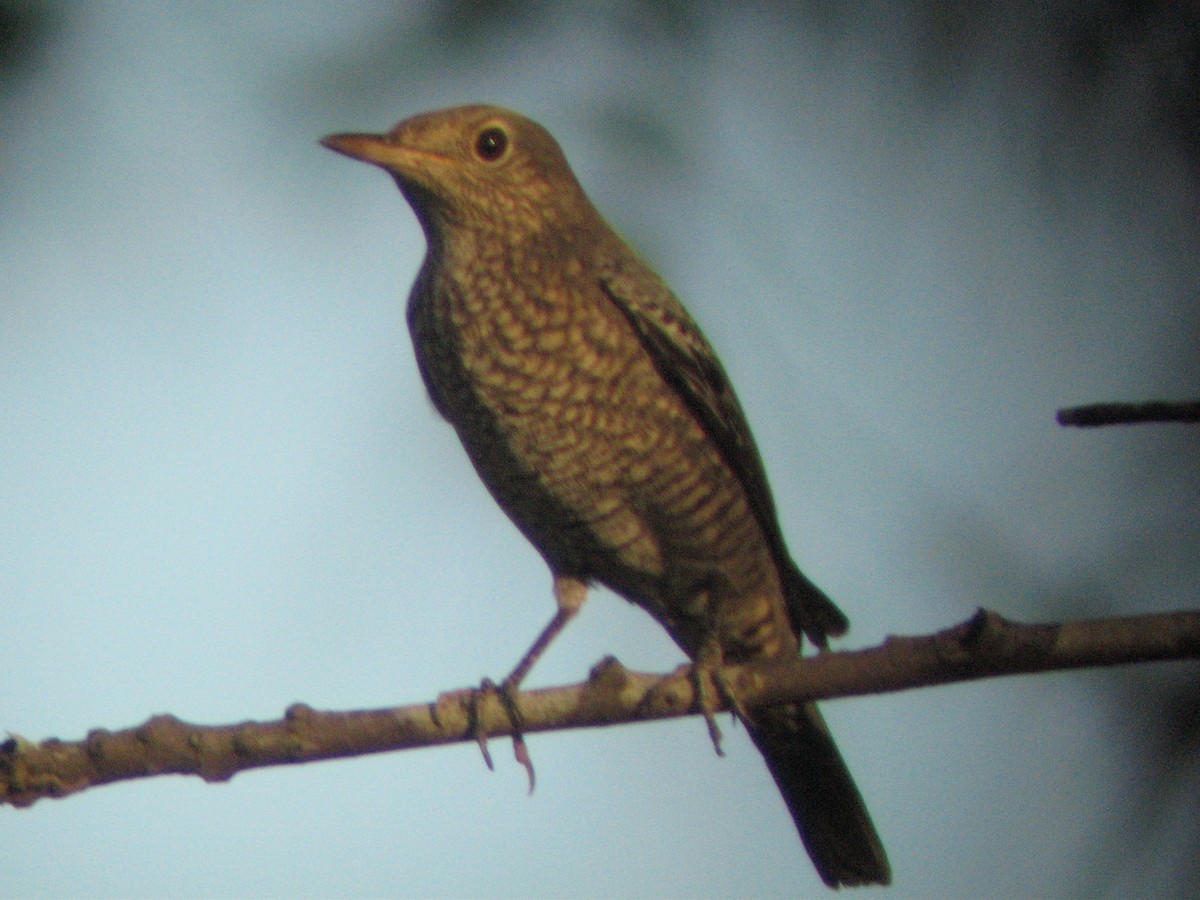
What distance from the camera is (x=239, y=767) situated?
3.29 m

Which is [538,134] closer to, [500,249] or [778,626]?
[500,249]

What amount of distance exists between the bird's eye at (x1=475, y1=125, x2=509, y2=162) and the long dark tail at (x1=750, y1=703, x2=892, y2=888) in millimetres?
1961

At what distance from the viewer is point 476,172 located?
4.61 metres

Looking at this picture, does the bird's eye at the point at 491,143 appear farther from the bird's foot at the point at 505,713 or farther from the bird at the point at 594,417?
the bird's foot at the point at 505,713

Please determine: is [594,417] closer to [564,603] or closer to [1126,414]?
[564,603]

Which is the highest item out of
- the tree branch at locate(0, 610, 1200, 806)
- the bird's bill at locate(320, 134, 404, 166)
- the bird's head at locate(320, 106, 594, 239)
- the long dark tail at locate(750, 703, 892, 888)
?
the bird's bill at locate(320, 134, 404, 166)

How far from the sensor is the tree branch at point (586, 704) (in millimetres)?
2844

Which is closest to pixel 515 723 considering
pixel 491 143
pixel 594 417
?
pixel 594 417

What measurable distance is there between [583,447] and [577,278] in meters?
0.57

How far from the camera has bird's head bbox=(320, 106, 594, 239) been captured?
451 cm

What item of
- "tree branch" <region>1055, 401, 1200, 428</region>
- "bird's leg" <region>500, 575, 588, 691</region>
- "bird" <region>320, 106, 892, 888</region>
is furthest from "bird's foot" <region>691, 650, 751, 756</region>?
"tree branch" <region>1055, 401, 1200, 428</region>

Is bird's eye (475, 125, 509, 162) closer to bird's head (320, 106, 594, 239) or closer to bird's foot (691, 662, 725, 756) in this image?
bird's head (320, 106, 594, 239)

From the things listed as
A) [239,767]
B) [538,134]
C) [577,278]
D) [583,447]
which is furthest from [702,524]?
[239,767]

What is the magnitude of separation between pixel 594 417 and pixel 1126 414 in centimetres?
200
